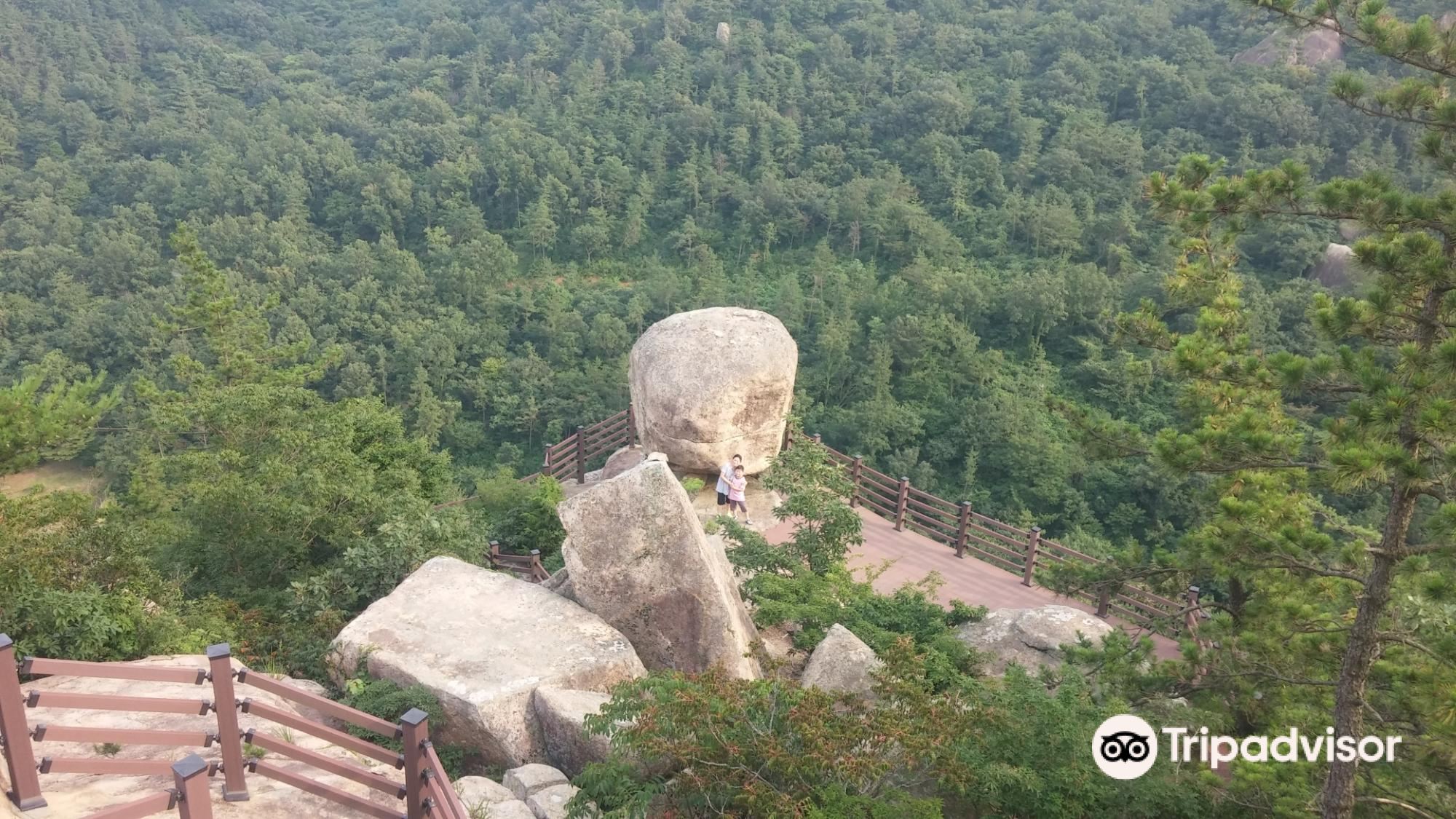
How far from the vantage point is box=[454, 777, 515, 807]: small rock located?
19.6 ft

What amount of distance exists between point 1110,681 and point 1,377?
37.4 m

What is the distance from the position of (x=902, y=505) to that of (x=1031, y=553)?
1.96 m

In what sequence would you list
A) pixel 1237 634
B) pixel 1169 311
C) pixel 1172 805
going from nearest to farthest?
pixel 1172 805, pixel 1237 634, pixel 1169 311

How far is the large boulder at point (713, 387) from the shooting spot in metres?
12.9

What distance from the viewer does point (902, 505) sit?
13344 millimetres

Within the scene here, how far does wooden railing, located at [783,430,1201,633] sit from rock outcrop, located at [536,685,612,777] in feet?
18.5

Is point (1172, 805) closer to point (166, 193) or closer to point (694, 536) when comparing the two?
point (694, 536)

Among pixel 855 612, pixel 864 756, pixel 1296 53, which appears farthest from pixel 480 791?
pixel 1296 53

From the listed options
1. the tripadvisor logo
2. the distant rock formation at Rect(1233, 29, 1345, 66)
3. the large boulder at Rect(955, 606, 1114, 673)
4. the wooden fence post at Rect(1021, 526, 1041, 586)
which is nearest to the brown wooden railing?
the wooden fence post at Rect(1021, 526, 1041, 586)

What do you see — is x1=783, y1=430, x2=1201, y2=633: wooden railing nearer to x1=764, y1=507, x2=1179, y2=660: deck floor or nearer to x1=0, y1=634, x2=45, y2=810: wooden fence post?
x1=764, y1=507, x2=1179, y2=660: deck floor

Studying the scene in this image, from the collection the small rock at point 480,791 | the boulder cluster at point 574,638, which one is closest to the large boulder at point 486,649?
the boulder cluster at point 574,638

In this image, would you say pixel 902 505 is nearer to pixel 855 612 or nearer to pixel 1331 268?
pixel 855 612

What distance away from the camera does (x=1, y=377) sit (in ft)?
107

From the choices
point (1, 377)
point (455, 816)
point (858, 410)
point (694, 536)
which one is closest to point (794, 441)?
point (694, 536)
